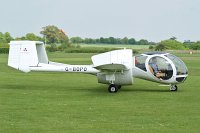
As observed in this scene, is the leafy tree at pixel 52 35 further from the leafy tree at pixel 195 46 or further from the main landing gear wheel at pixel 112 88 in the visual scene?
the main landing gear wheel at pixel 112 88

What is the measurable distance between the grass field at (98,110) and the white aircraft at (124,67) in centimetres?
57

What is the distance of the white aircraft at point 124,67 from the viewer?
66.4 feet

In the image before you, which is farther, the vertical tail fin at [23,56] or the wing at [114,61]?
the vertical tail fin at [23,56]

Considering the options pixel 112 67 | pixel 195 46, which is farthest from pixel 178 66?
pixel 195 46

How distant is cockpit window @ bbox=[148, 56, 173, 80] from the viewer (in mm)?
20500

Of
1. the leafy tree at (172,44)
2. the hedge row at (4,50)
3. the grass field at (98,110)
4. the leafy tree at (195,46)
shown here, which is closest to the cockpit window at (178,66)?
the grass field at (98,110)

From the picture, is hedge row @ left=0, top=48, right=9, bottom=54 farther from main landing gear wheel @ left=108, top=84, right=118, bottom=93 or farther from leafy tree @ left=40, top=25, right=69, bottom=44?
main landing gear wheel @ left=108, top=84, right=118, bottom=93

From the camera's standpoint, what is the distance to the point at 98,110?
14633mm

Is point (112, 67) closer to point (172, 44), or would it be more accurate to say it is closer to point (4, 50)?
point (4, 50)

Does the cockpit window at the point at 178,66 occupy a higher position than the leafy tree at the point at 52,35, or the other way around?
the leafy tree at the point at 52,35

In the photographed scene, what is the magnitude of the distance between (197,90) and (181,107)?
6098 millimetres

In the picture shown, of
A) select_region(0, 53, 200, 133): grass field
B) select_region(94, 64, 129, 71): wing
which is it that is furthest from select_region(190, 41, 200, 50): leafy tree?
select_region(94, 64, 129, 71): wing

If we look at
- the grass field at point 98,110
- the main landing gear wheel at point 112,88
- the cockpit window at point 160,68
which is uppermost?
the cockpit window at point 160,68

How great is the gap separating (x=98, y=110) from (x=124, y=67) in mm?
5467
